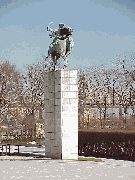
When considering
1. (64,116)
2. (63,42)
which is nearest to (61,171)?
(64,116)

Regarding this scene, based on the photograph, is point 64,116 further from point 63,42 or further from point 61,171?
point 61,171

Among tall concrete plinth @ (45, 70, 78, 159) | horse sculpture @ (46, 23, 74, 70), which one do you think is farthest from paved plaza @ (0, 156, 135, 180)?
horse sculpture @ (46, 23, 74, 70)

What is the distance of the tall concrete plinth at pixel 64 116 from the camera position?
16734mm

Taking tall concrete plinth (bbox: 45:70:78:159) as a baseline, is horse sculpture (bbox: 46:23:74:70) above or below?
above

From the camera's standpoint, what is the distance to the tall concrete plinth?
1673 cm

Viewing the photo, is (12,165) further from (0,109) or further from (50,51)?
(0,109)

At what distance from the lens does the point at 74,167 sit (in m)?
14.2

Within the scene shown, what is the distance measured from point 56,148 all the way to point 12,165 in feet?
8.48

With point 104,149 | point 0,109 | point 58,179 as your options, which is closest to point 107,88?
point 0,109

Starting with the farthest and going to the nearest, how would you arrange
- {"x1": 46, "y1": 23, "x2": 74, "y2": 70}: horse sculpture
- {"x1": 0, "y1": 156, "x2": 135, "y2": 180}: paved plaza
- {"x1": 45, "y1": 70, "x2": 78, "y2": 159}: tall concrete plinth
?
1. {"x1": 46, "y1": 23, "x2": 74, "y2": 70}: horse sculpture
2. {"x1": 45, "y1": 70, "x2": 78, "y2": 159}: tall concrete plinth
3. {"x1": 0, "y1": 156, "x2": 135, "y2": 180}: paved plaza

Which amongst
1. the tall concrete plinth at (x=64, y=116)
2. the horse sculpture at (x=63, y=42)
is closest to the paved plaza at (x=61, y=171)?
the tall concrete plinth at (x=64, y=116)

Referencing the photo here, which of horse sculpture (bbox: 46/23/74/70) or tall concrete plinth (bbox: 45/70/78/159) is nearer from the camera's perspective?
tall concrete plinth (bbox: 45/70/78/159)

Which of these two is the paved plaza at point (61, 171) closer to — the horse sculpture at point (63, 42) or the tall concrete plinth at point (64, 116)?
the tall concrete plinth at point (64, 116)

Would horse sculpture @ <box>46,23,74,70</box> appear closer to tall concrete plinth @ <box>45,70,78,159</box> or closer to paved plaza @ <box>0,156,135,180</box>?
tall concrete plinth @ <box>45,70,78,159</box>
